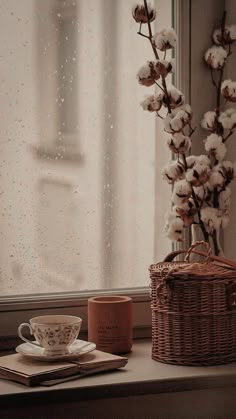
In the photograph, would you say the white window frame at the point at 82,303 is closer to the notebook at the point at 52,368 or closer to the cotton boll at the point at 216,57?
the cotton boll at the point at 216,57

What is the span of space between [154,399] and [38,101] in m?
0.71

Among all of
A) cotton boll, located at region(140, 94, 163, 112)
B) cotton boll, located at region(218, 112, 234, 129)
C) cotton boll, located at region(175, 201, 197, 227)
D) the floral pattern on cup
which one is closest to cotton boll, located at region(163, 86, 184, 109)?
cotton boll, located at region(140, 94, 163, 112)

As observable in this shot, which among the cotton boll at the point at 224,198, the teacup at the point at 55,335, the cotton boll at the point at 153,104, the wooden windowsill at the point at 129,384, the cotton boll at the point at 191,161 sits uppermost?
the cotton boll at the point at 153,104

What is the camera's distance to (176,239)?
6.47 ft

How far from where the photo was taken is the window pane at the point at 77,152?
1.94 meters

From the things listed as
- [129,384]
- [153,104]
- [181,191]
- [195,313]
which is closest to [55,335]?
[129,384]

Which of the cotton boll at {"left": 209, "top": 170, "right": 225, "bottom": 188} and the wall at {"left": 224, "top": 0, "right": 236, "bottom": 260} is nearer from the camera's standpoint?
the cotton boll at {"left": 209, "top": 170, "right": 225, "bottom": 188}

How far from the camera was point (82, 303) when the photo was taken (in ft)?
6.45

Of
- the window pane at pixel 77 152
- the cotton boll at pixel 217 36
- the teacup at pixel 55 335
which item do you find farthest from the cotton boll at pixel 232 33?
the teacup at pixel 55 335

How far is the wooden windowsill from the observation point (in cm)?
156

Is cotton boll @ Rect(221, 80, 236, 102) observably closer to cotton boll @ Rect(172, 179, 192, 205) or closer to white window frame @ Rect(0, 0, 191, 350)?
white window frame @ Rect(0, 0, 191, 350)

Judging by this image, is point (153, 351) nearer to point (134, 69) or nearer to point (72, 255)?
point (72, 255)

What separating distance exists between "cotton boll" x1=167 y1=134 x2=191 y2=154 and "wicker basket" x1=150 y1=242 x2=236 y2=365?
269 mm

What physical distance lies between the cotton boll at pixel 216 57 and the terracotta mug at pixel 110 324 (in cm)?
60
